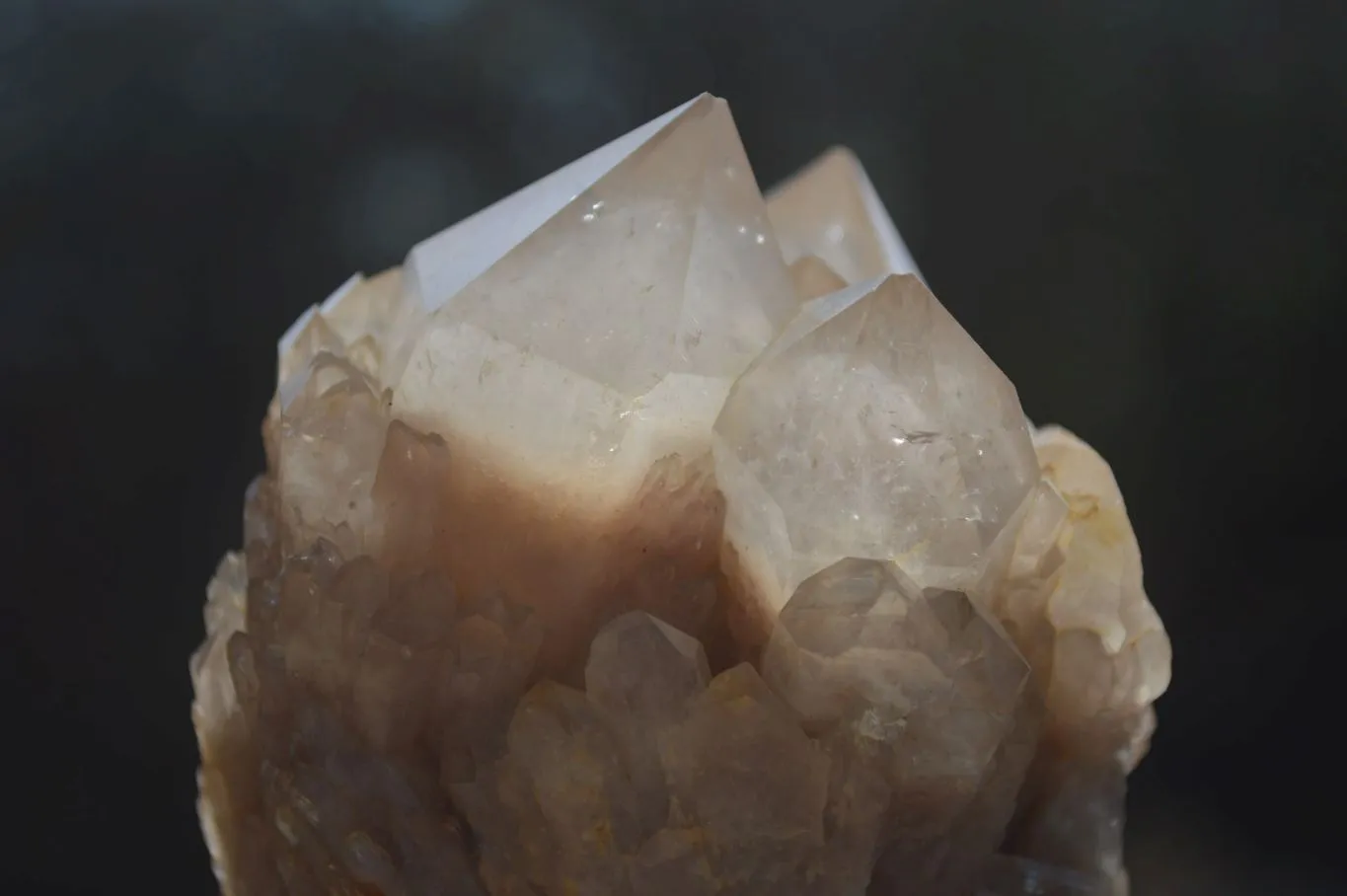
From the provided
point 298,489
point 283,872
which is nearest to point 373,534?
point 298,489

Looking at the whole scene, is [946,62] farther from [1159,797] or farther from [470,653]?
[470,653]

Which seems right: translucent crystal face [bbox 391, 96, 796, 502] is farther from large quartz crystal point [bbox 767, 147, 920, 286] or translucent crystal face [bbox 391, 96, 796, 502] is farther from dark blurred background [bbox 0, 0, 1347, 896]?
dark blurred background [bbox 0, 0, 1347, 896]

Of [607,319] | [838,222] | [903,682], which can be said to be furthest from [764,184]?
[903,682]

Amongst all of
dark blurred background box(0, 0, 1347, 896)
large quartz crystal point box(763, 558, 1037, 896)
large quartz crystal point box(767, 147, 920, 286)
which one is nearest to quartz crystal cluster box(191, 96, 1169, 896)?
large quartz crystal point box(763, 558, 1037, 896)

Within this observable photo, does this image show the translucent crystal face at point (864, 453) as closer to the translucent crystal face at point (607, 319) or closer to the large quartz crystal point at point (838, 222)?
the translucent crystal face at point (607, 319)

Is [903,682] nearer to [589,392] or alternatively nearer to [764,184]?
[589,392]

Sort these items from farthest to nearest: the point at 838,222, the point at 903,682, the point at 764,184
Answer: the point at 764,184
the point at 838,222
the point at 903,682

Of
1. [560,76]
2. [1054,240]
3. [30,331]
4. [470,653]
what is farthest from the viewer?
[1054,240]
